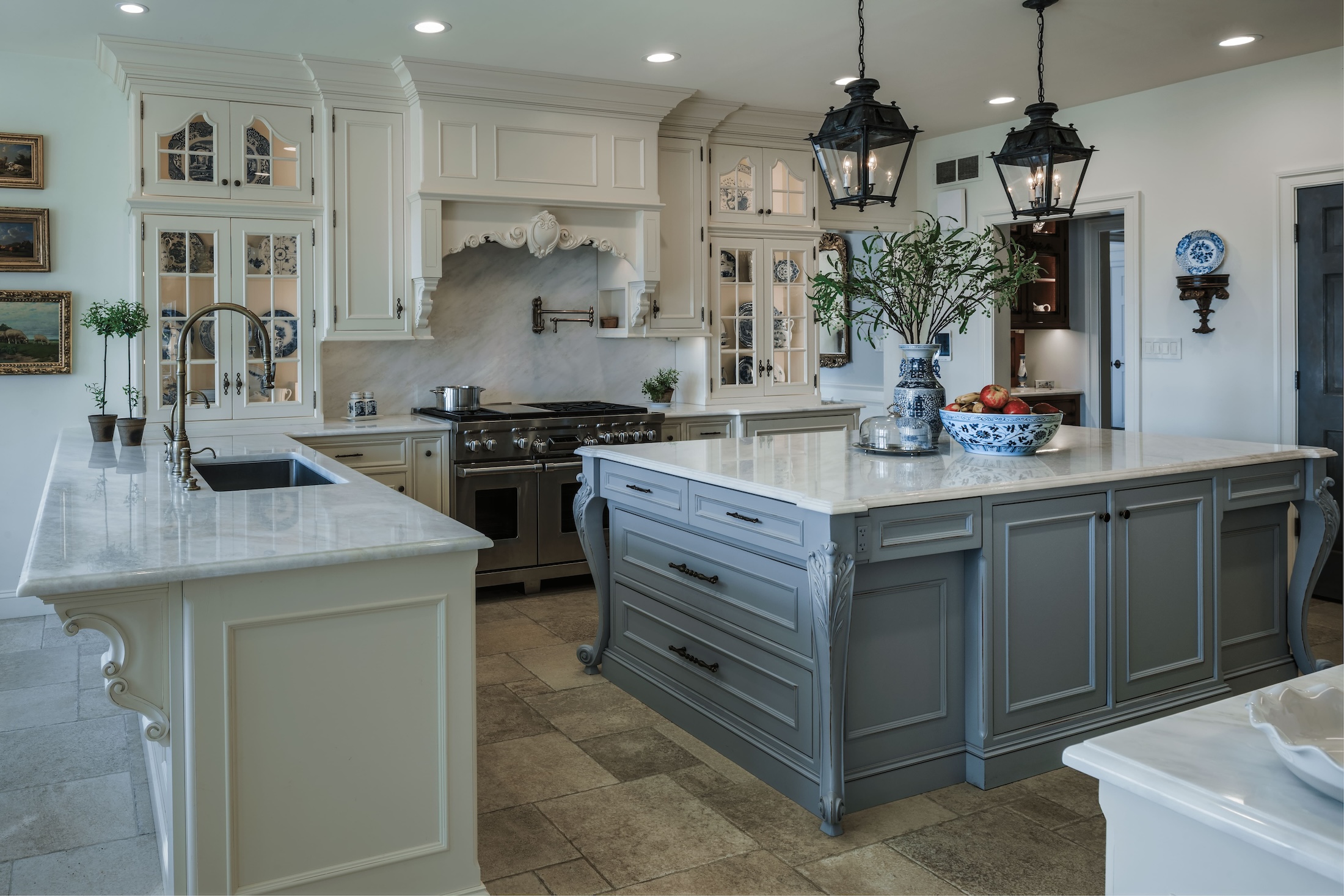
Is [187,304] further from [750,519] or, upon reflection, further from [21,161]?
[750,519]

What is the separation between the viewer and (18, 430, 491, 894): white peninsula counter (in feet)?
5.91

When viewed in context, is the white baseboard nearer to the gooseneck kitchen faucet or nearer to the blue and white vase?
the gooseneck kitchen faucet

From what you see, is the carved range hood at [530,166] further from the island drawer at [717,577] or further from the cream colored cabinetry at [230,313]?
the island drawer at [717,577]

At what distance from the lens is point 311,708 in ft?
6.32

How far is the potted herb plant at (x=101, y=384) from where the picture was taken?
398cm

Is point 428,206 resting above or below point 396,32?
below

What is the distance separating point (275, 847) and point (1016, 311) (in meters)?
6.86

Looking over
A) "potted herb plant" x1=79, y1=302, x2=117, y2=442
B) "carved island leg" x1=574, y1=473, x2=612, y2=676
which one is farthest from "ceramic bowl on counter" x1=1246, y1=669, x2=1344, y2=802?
"potted herb plant" x1=79, y1=302, x2=117, y2=442

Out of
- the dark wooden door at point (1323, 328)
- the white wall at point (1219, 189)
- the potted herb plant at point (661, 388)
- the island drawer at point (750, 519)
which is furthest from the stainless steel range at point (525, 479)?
the dark wooden door at point (1323, 328)

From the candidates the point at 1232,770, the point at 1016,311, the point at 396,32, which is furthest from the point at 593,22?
the point at 1016,311

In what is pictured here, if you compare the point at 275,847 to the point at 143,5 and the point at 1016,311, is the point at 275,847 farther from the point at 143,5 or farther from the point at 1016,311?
the point at 1016,311

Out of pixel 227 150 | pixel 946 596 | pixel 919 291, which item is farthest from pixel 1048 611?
pixel 227 150

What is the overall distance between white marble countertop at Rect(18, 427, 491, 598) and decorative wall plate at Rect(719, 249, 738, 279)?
3506 mm

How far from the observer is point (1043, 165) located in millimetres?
3297
